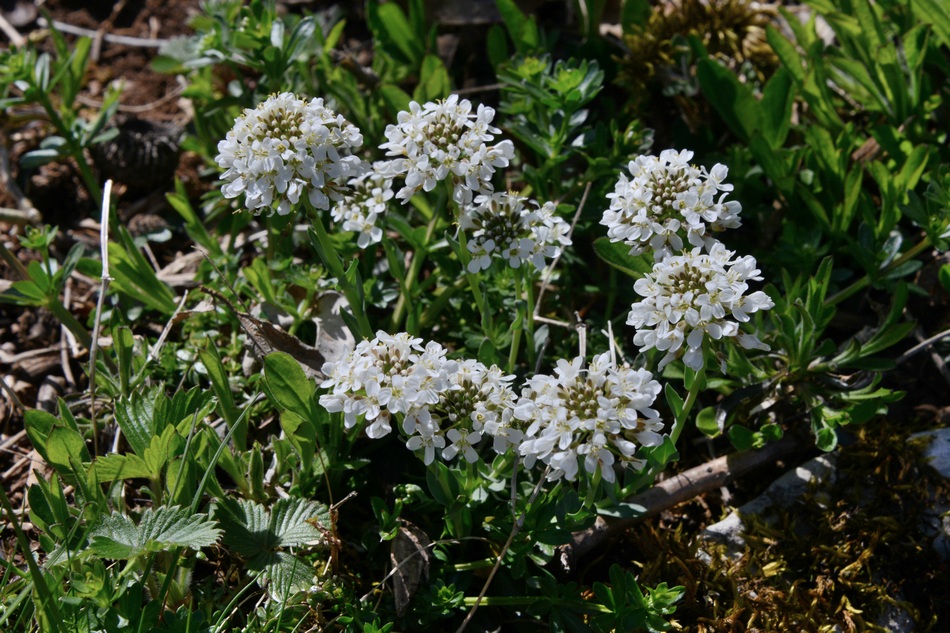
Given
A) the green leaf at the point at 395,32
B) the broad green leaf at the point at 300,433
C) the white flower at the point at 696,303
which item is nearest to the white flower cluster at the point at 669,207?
the white flower at the point at 696,303

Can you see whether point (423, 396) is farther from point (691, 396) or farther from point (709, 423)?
point (709, 423)

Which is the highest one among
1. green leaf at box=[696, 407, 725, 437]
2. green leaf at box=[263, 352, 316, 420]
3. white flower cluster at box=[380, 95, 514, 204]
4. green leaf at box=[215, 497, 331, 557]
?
white flower cluster at box=[380, 95, 514, 204]

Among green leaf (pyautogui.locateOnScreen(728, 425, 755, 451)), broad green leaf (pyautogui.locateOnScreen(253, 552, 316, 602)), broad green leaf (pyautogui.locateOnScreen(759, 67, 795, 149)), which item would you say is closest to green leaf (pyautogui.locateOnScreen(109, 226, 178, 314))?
broad green leaf (pyautogui.locateOnScreen(253, 552, 316, 602))

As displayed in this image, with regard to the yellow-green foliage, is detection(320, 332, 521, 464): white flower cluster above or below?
above

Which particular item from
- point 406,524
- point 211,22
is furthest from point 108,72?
point 406,524

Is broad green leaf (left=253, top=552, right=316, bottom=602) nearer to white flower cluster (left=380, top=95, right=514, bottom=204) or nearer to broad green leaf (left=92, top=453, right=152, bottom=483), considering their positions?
broad green leaf (left=92, top=453, right=152, bottom=483)

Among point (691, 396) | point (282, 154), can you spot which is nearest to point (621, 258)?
point (691, 396)
